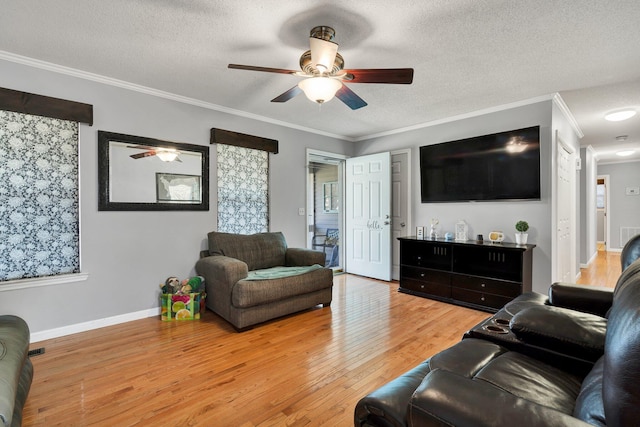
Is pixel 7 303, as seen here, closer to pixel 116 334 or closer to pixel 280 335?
pixel 116 334

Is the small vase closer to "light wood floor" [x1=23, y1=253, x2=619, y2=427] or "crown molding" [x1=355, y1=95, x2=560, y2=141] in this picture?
"light wood floor" [x1=23, y1=253, x2=619, y2=427]

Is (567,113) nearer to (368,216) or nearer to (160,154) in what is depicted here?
(368,216)

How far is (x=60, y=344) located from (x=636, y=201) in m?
11.2

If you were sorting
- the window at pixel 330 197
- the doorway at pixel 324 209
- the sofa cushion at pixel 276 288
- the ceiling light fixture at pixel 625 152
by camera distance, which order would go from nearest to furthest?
the sofa cushion at pixel 276 288, the ceiling light fixture at pixel 625 152, the doorway at pixel 324 209, the window at pixel 330 197

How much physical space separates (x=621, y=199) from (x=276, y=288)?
9.42m

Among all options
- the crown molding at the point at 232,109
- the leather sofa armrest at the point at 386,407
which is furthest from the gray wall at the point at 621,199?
the leather sofa armrest at the point at 386,407

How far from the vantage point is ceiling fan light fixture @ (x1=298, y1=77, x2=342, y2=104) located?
7.04ft

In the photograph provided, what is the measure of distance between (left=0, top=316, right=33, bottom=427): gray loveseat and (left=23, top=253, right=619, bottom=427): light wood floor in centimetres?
21

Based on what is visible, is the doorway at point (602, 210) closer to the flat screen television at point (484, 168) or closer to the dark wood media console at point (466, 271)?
the flat screen television at point (484, 168)

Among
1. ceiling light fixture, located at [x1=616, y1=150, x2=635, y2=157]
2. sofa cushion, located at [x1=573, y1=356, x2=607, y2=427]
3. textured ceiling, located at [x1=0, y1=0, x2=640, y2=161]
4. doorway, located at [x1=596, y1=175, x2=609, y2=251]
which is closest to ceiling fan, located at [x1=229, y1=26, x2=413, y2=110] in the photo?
textured ceiling, located at [x1=0, y1=0, x2=640, y2=161]

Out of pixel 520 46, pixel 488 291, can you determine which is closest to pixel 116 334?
pixel 488 291

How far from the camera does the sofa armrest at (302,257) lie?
373 cm

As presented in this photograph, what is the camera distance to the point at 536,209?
350cm

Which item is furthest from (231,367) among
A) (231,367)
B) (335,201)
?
(335,201)
